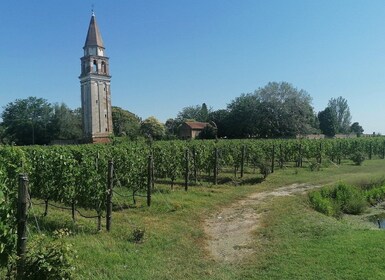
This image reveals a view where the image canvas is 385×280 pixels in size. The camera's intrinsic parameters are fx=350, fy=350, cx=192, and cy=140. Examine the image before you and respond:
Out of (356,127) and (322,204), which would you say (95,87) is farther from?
(356,127)

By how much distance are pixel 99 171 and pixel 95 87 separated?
4857 cm

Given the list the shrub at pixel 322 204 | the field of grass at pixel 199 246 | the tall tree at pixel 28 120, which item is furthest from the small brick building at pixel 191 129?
the field of grass at pixel 199 246

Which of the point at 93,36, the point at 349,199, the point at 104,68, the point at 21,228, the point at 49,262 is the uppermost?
the point at 93,36

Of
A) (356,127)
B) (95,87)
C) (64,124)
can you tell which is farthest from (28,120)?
(356,127)

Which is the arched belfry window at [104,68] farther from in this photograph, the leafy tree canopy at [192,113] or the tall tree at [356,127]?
the tall tree at [356,127]

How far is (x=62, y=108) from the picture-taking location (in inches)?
2840

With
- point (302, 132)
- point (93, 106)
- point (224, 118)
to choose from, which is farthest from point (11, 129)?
point (302, 132)

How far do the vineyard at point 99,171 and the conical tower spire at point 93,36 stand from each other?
133ft

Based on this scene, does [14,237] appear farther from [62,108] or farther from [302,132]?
[62,108]

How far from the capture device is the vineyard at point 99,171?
812cm

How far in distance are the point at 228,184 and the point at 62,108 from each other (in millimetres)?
61030

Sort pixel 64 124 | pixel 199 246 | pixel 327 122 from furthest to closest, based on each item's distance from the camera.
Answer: pixel 327 122 → pixel 64 124 → pixel 199 246

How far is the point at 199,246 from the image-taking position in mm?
8891

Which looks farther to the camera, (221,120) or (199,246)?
(221,120)
